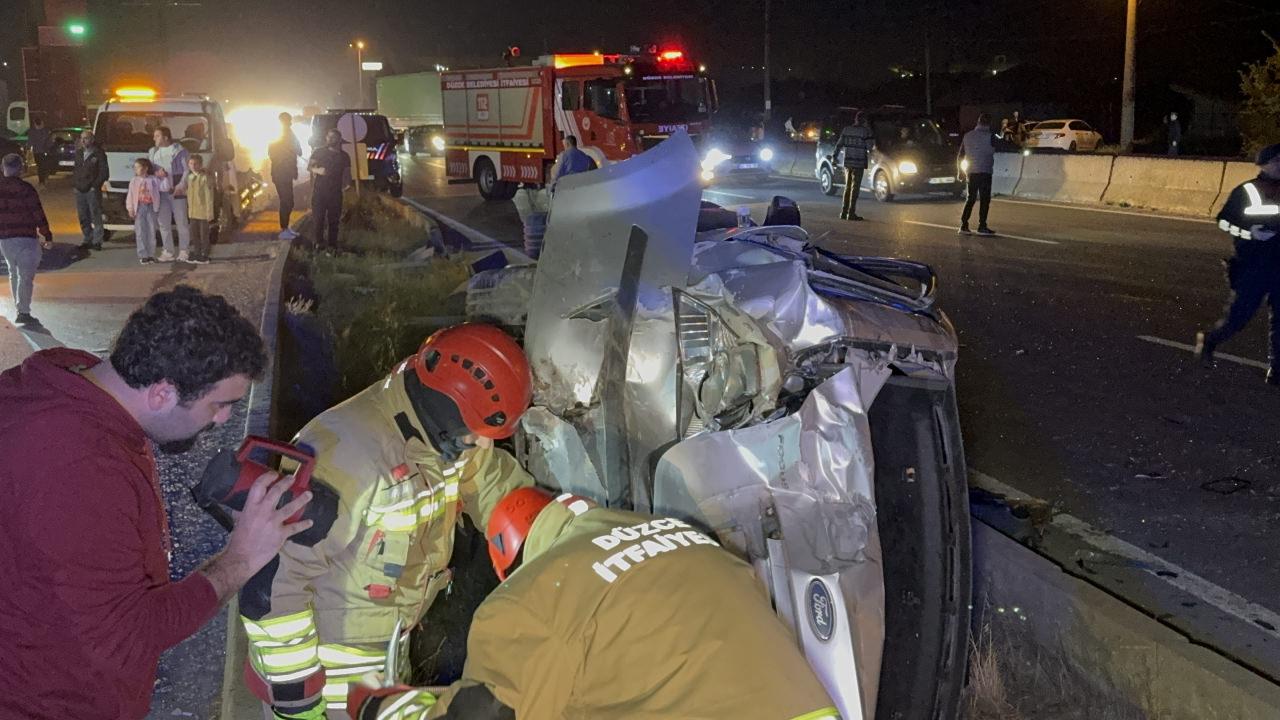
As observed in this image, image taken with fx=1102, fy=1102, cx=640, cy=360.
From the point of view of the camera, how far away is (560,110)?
2231cm

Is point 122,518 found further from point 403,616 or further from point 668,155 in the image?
point 668,155

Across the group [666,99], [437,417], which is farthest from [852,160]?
[437,417]

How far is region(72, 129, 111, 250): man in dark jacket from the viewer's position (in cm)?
1461

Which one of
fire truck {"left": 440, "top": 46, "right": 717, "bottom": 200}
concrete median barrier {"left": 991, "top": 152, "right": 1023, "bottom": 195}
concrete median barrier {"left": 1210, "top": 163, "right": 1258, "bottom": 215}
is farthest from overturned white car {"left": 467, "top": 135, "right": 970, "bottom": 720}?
concrete median barrier {"left": 991, "top": 152, "right": 1023, "bottom": 195}

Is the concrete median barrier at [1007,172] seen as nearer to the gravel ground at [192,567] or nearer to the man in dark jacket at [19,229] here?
the man in dark jacket at [19,229]

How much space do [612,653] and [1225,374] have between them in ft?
22.2

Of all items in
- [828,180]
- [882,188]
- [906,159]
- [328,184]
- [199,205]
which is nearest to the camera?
[199,205]

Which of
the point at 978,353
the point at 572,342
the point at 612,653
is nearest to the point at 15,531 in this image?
the point at 612,653

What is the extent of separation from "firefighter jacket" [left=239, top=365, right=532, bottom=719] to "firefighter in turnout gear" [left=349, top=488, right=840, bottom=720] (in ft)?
2.06

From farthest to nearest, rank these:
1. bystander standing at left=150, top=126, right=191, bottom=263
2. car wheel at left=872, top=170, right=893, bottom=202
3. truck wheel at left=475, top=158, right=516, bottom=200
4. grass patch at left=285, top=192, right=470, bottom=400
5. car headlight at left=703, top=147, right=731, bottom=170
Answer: truck wheel at left=475, top=158, right=516, bottom=200 → car wheel at left=872, top=170, right=893, bottom=202 → car headlight at left=703, top=147, right=731, bottom=170 → bystander standing at left=150, top=126, right=191, bottom=263 → grass patch at left=285, top=192, right=470, bottom=400

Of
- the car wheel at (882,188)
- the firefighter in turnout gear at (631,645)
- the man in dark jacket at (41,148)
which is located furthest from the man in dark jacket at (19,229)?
the man in dark jacket at (41,148)

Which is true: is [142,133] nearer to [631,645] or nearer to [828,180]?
[828,180]

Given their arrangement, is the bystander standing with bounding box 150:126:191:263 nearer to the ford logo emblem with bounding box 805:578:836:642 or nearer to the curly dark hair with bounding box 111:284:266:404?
the curly dark hair with bounding box 111:284:266:404

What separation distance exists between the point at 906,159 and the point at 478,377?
765 inches
